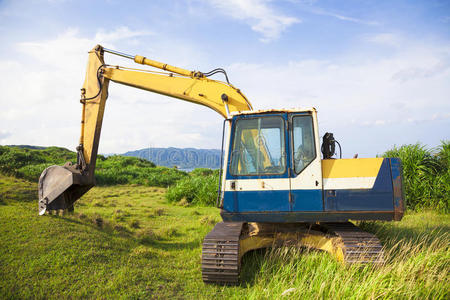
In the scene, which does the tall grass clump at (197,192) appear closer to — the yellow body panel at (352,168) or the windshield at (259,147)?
the windshield at (259,147)

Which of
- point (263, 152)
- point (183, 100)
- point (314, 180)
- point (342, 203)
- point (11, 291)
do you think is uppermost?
point (183, 100)

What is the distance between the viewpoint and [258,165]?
495 cm

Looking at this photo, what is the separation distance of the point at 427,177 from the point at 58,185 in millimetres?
11261

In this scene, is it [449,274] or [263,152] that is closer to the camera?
[449,274]

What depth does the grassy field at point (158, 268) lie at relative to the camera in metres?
3.91

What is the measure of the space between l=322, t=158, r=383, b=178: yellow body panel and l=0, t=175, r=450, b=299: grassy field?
4.13ft

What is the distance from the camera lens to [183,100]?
648 centimetres

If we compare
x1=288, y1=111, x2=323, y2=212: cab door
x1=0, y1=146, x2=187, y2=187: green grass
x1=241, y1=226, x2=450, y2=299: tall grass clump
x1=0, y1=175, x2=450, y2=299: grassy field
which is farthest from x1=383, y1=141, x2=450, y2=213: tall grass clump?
x1=0, y1=146, x2=187, y2=187: green grass

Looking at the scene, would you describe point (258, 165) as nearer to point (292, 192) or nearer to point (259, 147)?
point (259, 147)

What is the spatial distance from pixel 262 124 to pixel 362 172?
1.72 metres

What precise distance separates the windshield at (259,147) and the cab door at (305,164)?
0.19m

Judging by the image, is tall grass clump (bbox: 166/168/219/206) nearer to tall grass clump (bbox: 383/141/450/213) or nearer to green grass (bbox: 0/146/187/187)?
green grass (bbox: 0/146/187/187)

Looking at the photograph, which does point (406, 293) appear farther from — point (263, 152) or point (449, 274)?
point (263, 152)

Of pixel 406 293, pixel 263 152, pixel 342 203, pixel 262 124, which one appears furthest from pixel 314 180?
pixel 406 293
